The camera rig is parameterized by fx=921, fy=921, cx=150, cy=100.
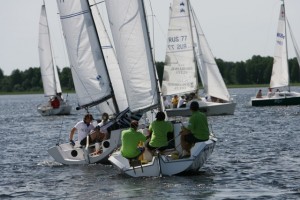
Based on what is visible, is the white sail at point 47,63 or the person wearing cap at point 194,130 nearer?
the person wearing cap at point 194,130

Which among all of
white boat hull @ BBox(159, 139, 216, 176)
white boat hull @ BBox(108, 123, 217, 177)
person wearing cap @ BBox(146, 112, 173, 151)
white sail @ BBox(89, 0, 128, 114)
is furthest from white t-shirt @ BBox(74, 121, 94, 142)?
white boat hull @ BBox(159, 139, 216, 176)

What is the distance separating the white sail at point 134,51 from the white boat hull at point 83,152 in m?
1.40

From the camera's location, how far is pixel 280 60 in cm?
6975

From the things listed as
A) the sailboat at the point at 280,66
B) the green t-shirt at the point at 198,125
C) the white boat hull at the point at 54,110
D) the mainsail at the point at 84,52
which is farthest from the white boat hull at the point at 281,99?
the green t-shirt at the point at 198,125

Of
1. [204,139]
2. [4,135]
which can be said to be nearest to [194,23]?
[4,135]

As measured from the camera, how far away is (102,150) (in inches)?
1118

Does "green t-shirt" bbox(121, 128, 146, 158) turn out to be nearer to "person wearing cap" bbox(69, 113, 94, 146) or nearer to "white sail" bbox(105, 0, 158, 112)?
"white sail" bbox(105, 0, 158, 112)

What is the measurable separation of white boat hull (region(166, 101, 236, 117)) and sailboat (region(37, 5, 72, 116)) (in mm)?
17543

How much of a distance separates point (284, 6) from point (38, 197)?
51094mm

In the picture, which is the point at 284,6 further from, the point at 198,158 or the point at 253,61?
the point at 253,61

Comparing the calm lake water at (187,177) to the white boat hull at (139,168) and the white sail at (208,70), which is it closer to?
the white boat hull at (139,168)

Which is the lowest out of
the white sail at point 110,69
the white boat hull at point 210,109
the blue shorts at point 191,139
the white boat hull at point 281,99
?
the white boat hull at point 281,99

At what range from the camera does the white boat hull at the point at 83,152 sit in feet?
92.3

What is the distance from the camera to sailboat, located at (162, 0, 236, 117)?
178 feet
